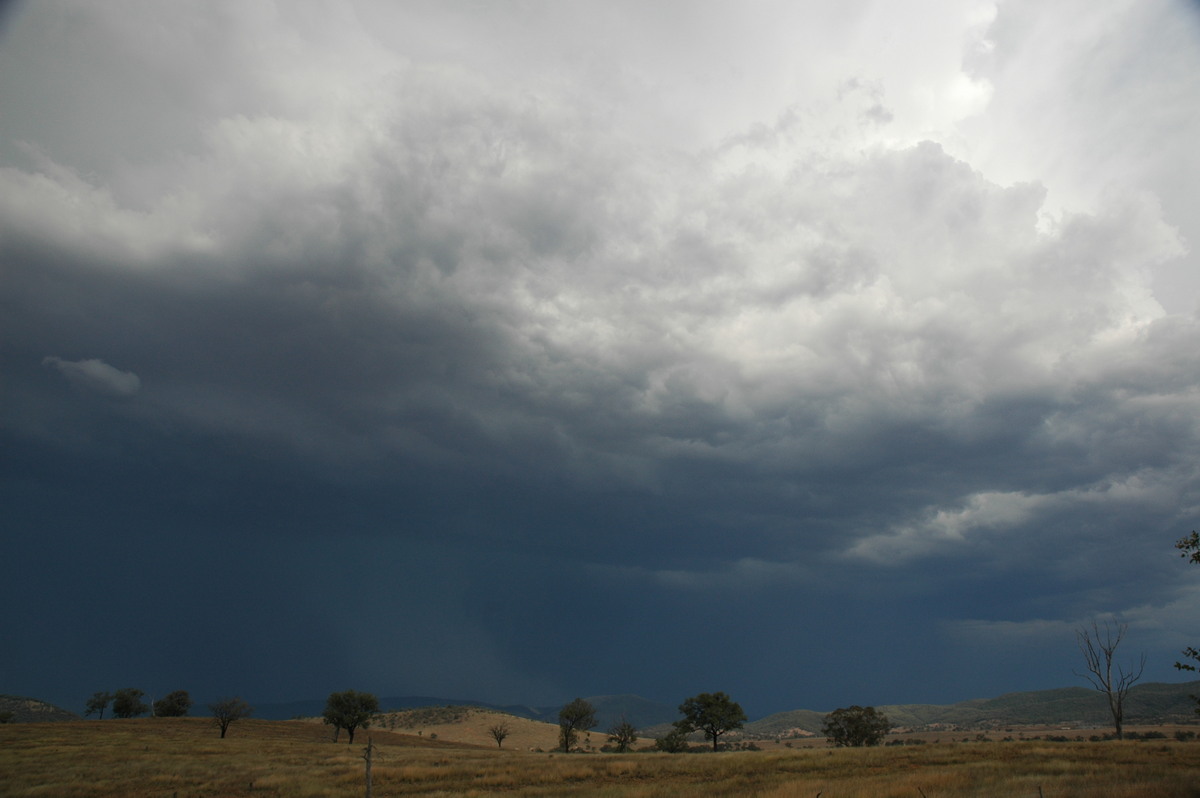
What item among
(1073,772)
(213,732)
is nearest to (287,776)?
(1073,772)

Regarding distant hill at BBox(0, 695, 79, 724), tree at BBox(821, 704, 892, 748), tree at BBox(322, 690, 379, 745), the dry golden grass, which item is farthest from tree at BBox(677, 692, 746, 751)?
distant hill at BBox(0, 695, 79, 724)

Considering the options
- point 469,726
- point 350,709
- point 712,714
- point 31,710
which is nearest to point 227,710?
point 350,709

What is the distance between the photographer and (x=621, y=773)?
141 ft

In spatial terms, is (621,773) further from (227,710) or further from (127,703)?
(127,703)

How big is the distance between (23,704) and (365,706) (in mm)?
115420

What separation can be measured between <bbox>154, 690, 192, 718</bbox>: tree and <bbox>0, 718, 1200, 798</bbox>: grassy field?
7130cm

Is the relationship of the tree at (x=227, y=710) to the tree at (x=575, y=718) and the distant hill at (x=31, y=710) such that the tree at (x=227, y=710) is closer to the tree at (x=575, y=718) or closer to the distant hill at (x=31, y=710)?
the tree at (x=575, y=718)

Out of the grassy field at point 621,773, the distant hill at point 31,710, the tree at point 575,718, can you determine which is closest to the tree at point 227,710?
the grassy field at point 621,773

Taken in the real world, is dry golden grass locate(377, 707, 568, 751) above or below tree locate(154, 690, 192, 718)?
below

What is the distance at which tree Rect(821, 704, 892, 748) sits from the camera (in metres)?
83.1

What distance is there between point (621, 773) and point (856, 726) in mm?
54863

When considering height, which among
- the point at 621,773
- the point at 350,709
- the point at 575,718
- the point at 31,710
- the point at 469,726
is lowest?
the point at 469,726

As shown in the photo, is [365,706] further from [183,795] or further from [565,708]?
[183,795]

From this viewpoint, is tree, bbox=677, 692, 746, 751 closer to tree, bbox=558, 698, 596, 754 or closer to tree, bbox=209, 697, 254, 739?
tree, bbox=558, 698, 596, 754
